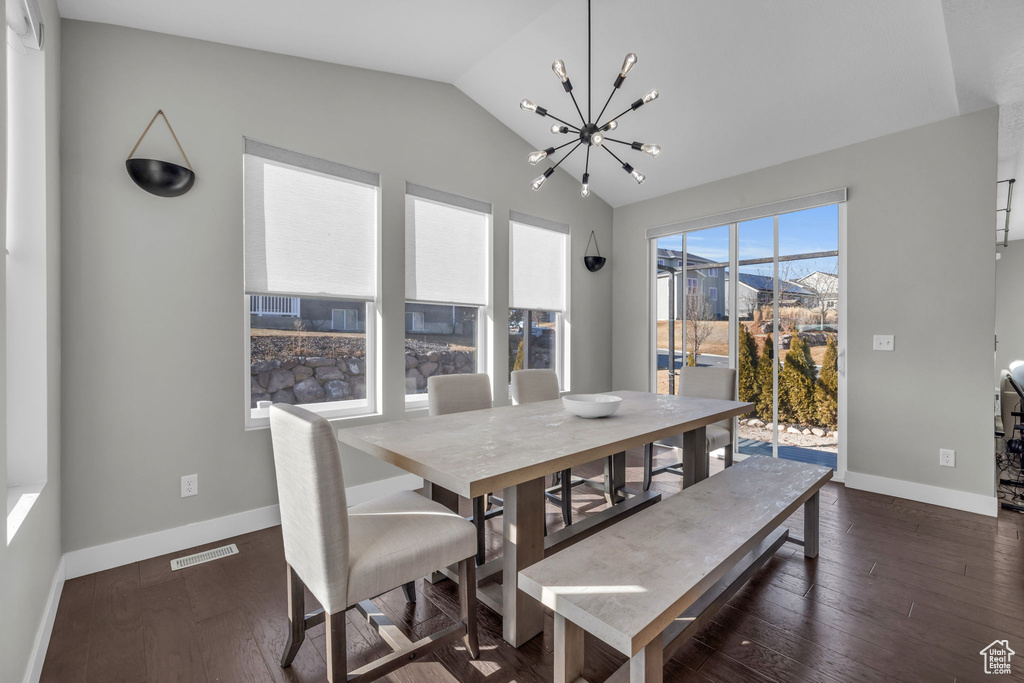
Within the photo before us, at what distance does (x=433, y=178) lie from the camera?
3.60 meters

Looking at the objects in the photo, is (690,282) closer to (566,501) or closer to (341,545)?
(566,501)

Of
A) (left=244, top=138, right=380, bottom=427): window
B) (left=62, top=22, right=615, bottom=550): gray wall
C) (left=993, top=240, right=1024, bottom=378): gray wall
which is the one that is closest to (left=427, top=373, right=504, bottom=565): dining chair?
(left=244, top=138, right=380, bottom=427): window

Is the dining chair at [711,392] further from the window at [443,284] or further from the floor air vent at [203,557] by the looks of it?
the floor air vent at [203,557]

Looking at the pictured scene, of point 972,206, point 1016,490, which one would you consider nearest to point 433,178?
point 972,206

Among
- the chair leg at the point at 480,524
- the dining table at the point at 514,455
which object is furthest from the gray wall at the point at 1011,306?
the chair leg at the point at 480,524

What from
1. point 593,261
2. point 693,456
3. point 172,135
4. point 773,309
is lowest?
point 693,456

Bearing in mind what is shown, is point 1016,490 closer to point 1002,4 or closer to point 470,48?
point 1002,4

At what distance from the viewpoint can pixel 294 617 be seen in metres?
1.59

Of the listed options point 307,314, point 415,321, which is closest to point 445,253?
point 415,321

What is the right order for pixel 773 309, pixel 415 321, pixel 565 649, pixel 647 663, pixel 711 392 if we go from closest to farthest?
pixel 647 663 < pixel 565 649 < pixel 711 392 < pixel 415 321 < pixel 773 309

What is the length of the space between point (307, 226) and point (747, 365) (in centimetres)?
396

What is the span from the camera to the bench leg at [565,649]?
131 cm

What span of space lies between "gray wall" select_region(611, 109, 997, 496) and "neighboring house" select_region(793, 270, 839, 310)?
155 millimetres

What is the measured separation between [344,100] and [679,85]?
2410 mm
